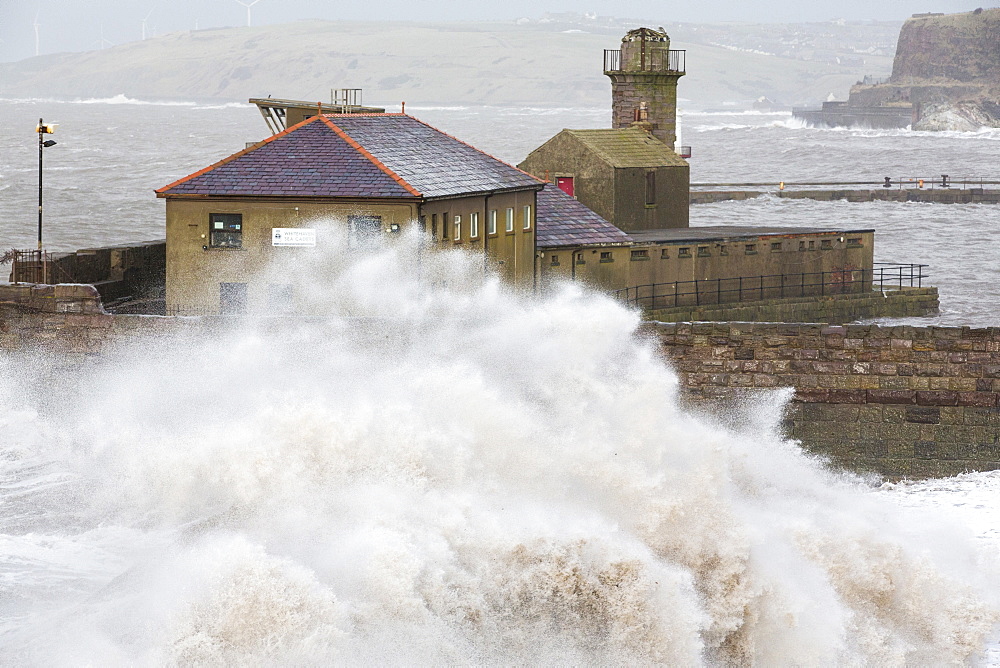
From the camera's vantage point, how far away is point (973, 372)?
933 inches

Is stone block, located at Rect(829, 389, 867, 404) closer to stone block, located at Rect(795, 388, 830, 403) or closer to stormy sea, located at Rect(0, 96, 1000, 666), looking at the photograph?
stone block, located at Rect(795, 388, 830, 403)

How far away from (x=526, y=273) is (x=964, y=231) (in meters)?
46.0

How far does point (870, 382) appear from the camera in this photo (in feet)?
78.8

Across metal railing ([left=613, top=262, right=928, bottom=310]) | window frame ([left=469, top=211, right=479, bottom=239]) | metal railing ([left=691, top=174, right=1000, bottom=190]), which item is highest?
metal railing ([left=691, top=174, right=1000, bottom=190])

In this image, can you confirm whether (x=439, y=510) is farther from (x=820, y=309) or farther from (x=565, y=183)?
(x=565, y=183)

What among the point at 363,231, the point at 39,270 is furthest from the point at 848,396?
the point at 39,270

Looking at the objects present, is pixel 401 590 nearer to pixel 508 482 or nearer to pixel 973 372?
pixel 508 482

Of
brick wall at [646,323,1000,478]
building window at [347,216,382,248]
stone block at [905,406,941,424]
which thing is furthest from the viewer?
building window at [347,216,382,248]

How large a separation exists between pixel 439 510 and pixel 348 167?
1350 centimetres

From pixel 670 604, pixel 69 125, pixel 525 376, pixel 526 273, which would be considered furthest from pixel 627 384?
pixel 69 125

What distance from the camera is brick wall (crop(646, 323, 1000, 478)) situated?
934 inches

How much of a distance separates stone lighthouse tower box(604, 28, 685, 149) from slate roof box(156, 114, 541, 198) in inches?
753

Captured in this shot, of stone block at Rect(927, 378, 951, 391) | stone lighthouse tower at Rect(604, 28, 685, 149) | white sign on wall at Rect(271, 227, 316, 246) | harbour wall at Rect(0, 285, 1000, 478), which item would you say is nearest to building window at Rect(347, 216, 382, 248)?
white sign on wall at Rect(271, 227, 316, 246)

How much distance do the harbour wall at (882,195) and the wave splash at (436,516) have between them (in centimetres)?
6305
